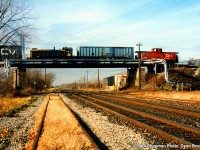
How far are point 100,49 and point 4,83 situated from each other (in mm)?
32121

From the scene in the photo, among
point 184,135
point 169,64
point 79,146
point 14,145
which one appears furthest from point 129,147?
point 169,64

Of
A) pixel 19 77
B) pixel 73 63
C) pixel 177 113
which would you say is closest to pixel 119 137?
pixel 177 113

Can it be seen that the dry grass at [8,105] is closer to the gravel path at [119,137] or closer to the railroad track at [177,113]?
the railroad track at [177,113]

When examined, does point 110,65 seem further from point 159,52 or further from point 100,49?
point 159,52

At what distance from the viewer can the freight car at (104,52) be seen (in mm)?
64000

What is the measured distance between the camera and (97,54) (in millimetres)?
64562

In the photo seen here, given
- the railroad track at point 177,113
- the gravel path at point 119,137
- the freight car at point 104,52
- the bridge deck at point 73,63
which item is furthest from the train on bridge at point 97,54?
the gravel path at point 119,137

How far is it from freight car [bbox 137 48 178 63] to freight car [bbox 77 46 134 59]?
443cm

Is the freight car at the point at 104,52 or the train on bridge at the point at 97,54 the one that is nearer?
the train on bridge at the point at 97,54

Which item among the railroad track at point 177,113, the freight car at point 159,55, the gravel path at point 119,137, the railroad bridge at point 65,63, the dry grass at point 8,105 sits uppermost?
the freight car at point 159,55

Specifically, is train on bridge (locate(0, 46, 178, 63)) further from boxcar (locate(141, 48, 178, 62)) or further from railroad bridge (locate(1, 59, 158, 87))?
railroad bridge (locate(1, 59, 158, 87))

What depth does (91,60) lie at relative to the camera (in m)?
59.9

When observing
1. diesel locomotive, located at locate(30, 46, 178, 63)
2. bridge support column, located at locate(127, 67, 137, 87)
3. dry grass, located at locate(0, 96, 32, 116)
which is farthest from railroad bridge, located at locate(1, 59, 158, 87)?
dry grass, located at locate(0, 96, 32, 116)

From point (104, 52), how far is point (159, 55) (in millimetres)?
10716
